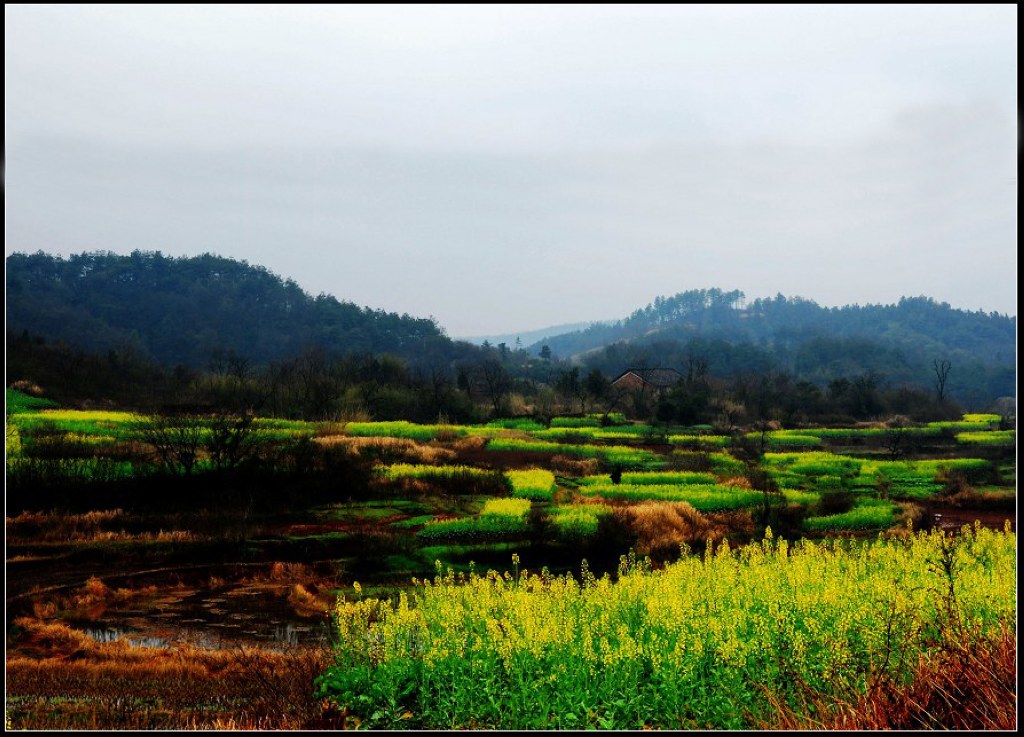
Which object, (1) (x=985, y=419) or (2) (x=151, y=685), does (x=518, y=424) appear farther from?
(2) (x=151, y=685)

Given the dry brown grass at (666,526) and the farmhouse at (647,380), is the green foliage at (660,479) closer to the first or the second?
the dry brown grass at (666,526)

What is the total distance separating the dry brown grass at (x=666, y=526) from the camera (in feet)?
49.9

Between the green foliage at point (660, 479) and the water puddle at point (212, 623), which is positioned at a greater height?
the green foliage at point (660, 479)

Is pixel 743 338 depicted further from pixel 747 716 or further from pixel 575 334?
pixel 747 716

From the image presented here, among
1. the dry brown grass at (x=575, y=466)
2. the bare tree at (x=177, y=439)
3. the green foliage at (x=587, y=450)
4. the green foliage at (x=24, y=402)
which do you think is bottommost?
the dry brown grass at (x=575, y=466)

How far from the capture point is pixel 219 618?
10.9 metres

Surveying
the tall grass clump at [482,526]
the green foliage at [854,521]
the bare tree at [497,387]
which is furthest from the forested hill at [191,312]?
the green foliage at [854,521]

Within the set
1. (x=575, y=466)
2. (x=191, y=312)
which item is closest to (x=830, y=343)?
(x=191, y=312)

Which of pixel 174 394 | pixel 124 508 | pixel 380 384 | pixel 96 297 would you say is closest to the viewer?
pixel 124 508

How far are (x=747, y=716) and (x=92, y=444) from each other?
19.4 m

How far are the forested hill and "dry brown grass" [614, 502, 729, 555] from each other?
4457 centimetres

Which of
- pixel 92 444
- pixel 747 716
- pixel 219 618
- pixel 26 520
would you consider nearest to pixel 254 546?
pixel 219 618

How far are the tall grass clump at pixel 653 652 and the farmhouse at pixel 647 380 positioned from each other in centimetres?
4706

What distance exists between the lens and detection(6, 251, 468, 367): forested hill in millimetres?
55906
